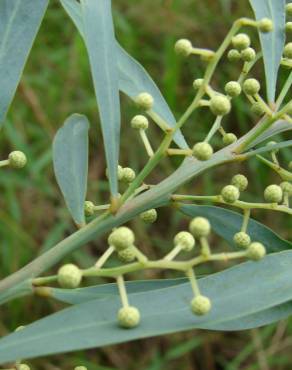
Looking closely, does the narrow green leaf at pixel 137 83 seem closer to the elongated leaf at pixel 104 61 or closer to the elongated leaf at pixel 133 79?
the elongated leaf at pixel 133 79

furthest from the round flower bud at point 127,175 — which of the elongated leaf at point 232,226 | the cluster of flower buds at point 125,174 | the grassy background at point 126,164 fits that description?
the grassy background at point 126,164

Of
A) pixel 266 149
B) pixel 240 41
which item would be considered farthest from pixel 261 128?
pixel 240 41

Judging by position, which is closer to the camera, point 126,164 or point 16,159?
point 16,159

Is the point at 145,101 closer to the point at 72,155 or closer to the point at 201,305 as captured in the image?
the point at 72,155

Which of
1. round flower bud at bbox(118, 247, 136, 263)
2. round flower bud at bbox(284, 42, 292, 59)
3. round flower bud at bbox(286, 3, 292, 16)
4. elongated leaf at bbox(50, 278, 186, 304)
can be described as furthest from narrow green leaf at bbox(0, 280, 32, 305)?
round flower bud at bbox(286, 3, 292, 16)

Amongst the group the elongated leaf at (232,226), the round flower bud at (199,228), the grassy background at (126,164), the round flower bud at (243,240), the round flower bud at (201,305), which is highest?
the round flower bud at (199,228)

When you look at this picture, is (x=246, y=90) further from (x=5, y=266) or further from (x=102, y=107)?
(x=5, y=266)
